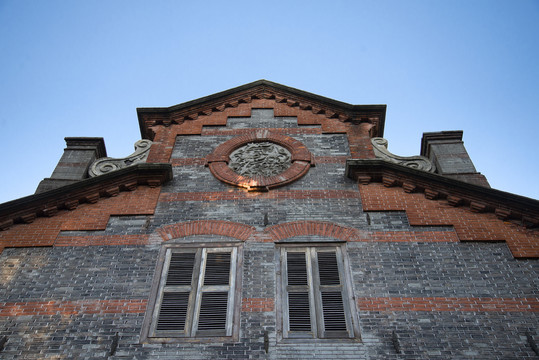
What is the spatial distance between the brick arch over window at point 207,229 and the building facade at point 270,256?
0.04 meters

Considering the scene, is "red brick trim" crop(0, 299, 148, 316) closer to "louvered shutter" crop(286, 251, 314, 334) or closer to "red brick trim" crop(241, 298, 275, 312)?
"red brick trim" crop(241, 298, 275, 312)

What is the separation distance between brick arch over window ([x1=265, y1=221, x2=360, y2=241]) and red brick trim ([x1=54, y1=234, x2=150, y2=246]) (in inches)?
90.9

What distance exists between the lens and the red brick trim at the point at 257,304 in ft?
23.0

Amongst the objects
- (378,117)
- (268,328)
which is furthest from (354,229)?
(378,117)

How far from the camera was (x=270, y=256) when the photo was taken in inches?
307

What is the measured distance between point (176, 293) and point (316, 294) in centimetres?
227

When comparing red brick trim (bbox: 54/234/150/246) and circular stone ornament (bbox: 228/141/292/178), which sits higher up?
circular stone ornament (bbox: 228/141/292/178)

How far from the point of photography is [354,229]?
27.2 feet

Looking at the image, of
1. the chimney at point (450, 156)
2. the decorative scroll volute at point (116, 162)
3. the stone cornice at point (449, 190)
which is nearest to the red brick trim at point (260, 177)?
the stone cornice at point (449, 190)

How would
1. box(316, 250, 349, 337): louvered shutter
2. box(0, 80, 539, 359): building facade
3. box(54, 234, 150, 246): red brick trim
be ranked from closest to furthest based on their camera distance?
box(0, 80, 539, 359): building facade < box(316, 250, 349, 337): louvered shutter < box(54, 234, 150, 246): red brick trim

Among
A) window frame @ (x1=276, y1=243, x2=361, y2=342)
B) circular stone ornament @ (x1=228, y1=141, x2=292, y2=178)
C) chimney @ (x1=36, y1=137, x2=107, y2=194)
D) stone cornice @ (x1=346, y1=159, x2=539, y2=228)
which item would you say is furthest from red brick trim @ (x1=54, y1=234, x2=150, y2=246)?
stone cornice @ (x1=346, y1=159, x2=539, y2=228)

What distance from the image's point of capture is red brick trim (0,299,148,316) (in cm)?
702

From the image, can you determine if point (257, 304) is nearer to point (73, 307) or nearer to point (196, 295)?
point (196, 295)

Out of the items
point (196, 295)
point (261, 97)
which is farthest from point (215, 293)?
point (261, 97)
